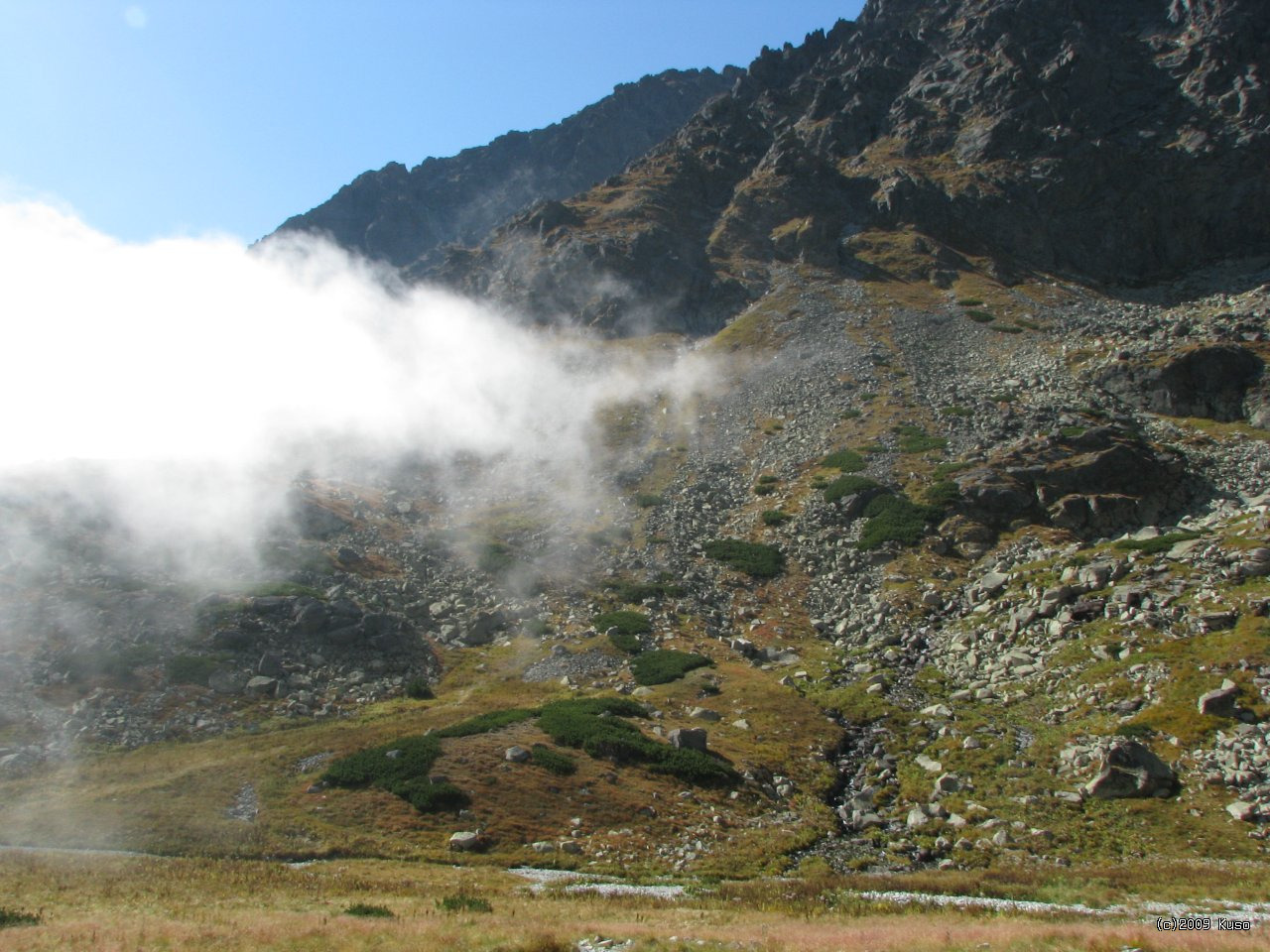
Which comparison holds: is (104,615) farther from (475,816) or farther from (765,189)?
(765,189)

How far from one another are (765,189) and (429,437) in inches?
3388

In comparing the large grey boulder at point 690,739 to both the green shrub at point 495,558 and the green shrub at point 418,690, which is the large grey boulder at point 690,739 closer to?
the green shrub at point 418,690

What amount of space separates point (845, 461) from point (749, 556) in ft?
51.1

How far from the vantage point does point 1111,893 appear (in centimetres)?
1969

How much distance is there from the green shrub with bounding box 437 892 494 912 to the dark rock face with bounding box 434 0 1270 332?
9841cm

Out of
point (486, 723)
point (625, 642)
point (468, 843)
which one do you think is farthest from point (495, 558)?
point (468, 843)

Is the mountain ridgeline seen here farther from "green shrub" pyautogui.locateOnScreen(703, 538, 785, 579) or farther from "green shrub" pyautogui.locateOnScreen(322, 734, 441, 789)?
"green shrub" pyautogui.locateOnScreen(322, 734, 441, 789)

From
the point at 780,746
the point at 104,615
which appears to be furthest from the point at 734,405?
the point at 104,615

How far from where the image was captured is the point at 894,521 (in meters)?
54.4

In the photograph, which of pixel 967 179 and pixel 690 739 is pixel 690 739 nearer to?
pixel 690 739

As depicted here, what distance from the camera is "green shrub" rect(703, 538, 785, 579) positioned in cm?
5419

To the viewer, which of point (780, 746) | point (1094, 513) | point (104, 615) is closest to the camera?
point (780, 746)

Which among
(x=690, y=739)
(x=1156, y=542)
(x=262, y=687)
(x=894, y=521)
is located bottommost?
(x=690, y=739)

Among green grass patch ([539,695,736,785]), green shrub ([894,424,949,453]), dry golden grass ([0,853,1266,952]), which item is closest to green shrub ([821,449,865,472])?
green shrub ([894,424,949,453])
